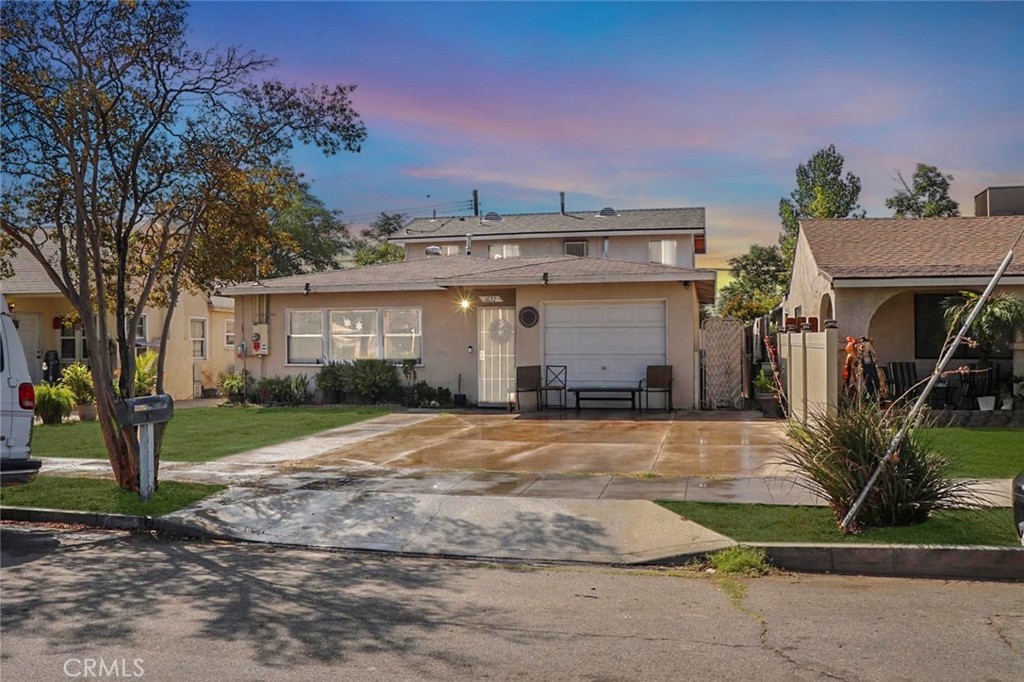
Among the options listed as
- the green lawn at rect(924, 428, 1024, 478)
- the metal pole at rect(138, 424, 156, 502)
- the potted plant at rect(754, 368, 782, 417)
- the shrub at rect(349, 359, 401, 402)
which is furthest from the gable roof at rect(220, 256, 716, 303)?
the metal pole at rect(138, 424, 156, 502)

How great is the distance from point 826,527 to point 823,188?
3474cm

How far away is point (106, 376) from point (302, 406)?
11672mm

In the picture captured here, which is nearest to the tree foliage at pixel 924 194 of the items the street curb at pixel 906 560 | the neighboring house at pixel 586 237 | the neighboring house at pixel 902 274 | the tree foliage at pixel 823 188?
the tree foliage at pixel 823 188

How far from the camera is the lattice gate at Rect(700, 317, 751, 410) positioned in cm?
1961

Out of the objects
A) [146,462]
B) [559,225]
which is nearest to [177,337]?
[146,462]

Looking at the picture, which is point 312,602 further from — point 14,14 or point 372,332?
point 372,332

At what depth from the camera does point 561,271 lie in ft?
66.4

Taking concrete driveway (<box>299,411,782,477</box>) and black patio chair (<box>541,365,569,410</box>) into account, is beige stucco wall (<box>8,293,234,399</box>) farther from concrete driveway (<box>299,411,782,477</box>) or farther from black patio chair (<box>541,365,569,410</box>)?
black patio chair (<box>541,365,569,410</box>)

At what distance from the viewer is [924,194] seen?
38344mm

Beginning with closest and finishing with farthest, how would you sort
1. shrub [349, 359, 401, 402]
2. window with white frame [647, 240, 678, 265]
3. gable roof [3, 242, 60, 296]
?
shrub [349, 359, 401, 402]
gable roof [3, 242, 60, 296]
window with white frame [647, 240, 678, 265]

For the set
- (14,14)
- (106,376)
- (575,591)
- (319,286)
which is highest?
(14,14)

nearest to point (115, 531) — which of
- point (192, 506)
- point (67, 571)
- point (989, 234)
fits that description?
point (192, 506)

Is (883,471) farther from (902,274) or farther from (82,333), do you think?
(82,333)

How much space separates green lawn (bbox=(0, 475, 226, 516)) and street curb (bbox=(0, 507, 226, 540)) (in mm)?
104
